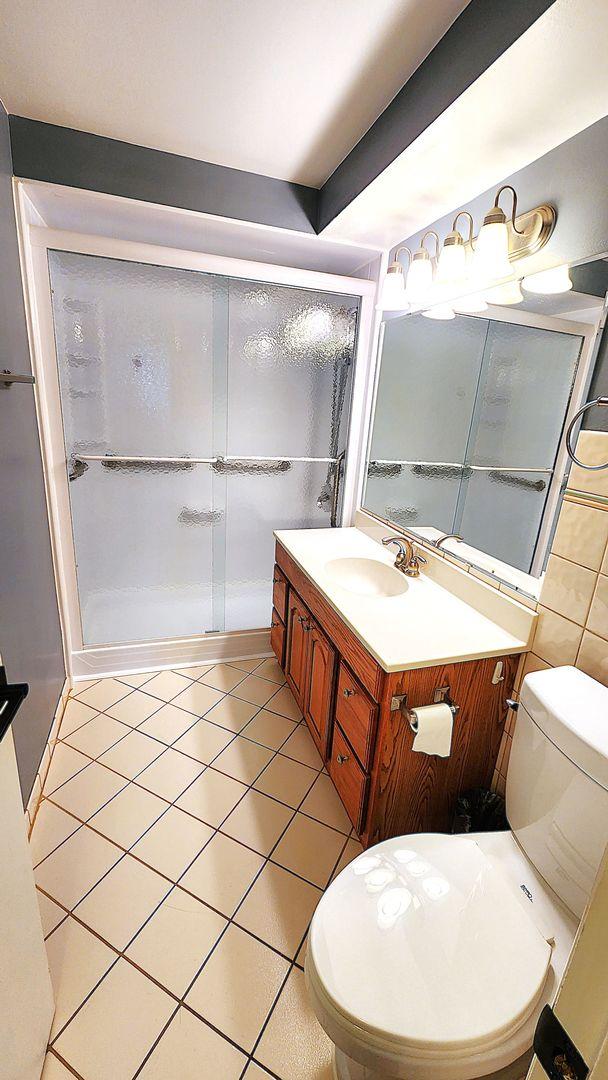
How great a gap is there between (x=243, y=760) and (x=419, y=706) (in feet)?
3.04

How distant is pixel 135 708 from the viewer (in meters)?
2.11

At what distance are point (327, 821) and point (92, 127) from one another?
2608mm

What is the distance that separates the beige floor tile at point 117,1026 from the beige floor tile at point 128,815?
0.38 metres

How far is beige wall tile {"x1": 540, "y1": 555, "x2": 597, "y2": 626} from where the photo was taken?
1.13m

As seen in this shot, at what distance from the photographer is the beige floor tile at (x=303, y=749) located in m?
A: 1.85

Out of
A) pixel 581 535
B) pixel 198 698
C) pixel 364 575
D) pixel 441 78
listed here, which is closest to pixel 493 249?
pixel 441 78

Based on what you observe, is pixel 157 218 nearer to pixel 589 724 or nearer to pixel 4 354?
pixel 4 354

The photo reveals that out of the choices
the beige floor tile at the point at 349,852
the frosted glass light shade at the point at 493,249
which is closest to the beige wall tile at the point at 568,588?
the frosted glass light shade at the point at 493,249

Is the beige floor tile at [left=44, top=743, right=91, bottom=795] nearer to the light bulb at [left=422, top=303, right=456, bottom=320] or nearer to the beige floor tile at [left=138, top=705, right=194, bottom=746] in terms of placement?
the beige floor tile at [left=138, top=705, right=194, bottom=746]

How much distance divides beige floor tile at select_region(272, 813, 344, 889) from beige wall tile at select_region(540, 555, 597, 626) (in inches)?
41.5

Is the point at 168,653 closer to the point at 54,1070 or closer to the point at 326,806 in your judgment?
the point at 326,806

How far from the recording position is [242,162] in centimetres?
178

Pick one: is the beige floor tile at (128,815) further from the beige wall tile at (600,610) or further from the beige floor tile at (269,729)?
the beige wall tile at (600,610)

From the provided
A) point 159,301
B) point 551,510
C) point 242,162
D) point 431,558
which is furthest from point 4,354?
point 551,510
